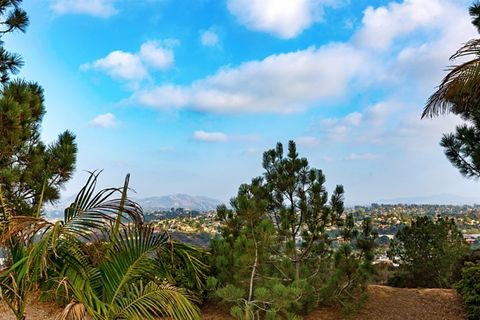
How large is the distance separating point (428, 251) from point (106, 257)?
1048 centimetres

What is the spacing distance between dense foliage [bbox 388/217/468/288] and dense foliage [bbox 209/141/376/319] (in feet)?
13.2

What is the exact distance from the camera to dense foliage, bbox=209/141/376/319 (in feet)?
22.0

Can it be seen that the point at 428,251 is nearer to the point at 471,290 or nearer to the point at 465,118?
the point at 471,290

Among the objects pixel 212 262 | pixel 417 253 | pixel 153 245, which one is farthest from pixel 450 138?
pixel 153 245

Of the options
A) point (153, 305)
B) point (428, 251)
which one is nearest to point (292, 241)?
point (153, 305)

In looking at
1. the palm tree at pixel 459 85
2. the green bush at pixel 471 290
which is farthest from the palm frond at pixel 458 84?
the green bush at pixel 471 290

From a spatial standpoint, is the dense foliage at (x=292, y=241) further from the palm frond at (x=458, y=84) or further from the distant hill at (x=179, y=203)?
the distant hill at (x=179, y=203)

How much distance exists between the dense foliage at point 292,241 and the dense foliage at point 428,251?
402 centimetres

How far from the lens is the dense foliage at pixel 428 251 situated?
1093cm

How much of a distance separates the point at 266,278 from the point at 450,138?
4759 millimetres

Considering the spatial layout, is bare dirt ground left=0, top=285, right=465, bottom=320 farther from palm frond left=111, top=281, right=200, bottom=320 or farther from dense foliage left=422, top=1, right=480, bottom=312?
palm frond left=111, top=281, right=200, bottom=320

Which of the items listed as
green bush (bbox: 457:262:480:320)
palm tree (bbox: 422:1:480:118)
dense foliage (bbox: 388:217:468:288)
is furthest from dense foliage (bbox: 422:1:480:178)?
dense foliage (bbox: 388:217:468:288)

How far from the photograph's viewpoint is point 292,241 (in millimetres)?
7129

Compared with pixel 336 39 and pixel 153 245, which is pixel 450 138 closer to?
pixel 336 39
